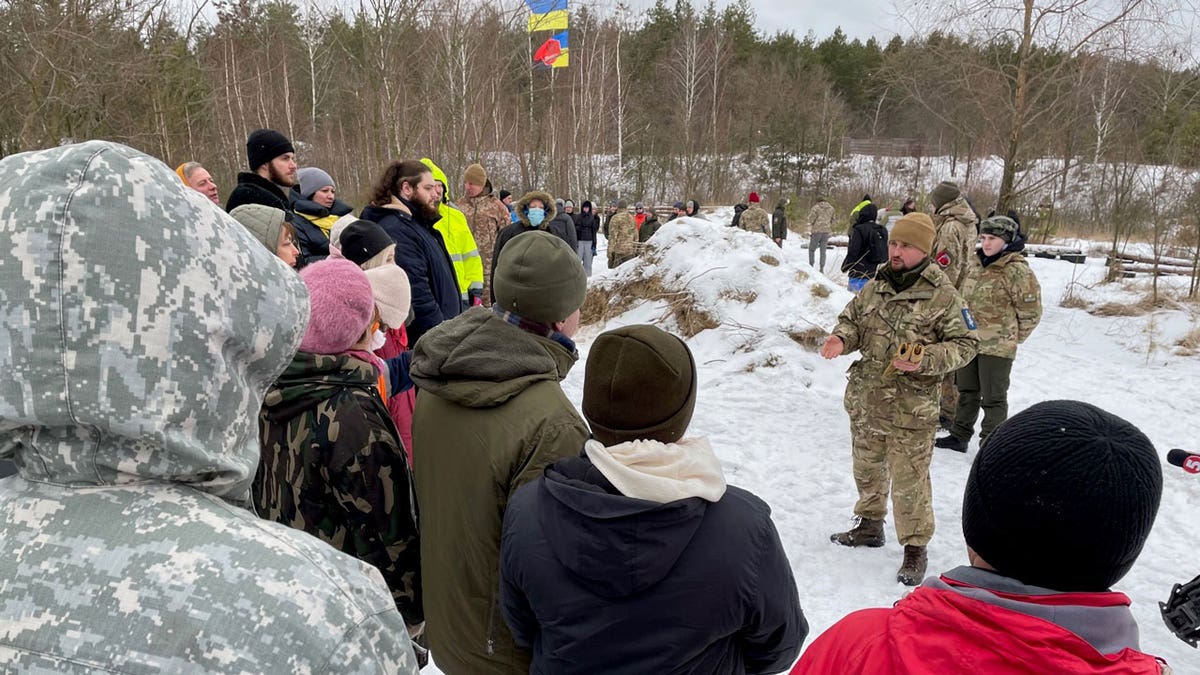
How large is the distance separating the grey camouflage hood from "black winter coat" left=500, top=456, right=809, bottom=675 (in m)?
0.74

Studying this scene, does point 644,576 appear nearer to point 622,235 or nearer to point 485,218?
point 485,218

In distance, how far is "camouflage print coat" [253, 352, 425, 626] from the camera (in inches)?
73.9

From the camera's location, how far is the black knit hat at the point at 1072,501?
1045mm

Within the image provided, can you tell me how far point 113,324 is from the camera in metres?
0.74

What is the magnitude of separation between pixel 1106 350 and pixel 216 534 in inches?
403

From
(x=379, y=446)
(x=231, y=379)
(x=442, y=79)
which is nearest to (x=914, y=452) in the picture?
(x=379, y=446)

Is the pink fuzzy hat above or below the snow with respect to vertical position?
above

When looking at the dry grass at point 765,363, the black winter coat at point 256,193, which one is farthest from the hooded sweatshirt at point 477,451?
the dry grass at point 765,363

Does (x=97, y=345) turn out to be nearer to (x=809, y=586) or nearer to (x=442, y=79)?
(x=809, y=586)

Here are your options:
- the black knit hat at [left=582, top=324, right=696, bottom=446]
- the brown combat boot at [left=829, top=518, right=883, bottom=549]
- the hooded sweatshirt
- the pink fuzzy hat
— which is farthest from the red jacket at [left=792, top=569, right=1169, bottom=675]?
the brown combat boot at [left=829, top=518, right=883, bottom=549]

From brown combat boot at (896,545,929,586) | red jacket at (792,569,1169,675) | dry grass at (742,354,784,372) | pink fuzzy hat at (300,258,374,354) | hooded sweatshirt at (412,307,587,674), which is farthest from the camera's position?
dry grass at (742,354,784,372)

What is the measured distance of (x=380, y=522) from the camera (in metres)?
2.01

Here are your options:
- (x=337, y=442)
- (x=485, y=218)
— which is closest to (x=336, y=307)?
(x=337, y=442)

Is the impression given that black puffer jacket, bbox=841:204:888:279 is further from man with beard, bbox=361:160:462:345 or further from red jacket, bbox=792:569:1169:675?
red jacket, bbox=792:569:1169:675
